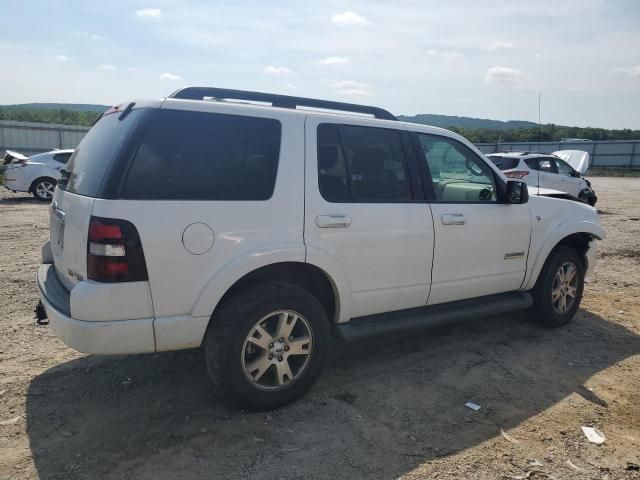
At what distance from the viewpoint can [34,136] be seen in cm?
2864

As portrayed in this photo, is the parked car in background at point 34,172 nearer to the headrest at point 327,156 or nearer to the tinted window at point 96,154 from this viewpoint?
the tinted window at point 96,154

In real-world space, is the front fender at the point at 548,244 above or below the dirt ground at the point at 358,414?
above

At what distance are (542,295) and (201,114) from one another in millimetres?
3692

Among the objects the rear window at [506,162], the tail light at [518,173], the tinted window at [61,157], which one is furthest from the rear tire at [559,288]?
the tinted window at [61,157]

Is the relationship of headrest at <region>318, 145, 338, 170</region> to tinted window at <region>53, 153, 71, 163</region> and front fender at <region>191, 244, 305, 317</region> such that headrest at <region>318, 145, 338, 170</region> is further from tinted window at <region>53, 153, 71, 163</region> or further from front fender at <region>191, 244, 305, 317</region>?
tinted window at <region>53, 153, 71, 163</region>

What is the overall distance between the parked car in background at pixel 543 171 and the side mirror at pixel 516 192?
9872 millimetres

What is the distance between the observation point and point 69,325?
2.86m

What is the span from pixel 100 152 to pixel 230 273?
112cm

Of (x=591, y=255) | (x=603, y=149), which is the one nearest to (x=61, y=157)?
(x=591, y=255)

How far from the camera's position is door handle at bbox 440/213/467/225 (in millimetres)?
3997

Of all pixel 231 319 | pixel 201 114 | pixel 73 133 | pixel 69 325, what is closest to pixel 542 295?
pixel 231 319

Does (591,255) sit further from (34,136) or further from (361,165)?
(34,136)

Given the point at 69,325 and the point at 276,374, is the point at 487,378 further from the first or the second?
the point at 69,325

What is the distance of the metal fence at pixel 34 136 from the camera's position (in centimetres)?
2803
